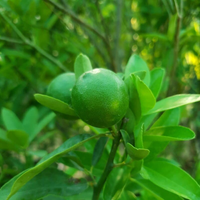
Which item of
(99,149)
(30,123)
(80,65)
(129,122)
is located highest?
(80,65)

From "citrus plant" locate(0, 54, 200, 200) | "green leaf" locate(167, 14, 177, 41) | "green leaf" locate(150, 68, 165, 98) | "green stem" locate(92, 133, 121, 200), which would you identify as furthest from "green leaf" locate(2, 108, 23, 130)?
"green leaf" locate(167, 14, 177, 41)

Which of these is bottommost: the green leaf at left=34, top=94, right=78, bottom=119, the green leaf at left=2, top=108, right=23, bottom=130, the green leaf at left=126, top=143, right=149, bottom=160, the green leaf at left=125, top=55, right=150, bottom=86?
the green leaf at left=2, top=108, right=23, bottom=130

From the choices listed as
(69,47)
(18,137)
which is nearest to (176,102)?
(18,137)

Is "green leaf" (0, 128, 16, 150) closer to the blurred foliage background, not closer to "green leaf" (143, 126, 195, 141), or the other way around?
the blurred foliage background

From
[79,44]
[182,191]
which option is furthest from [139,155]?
[79,44]

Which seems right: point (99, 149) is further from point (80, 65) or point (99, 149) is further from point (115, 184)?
point (80, 65)
